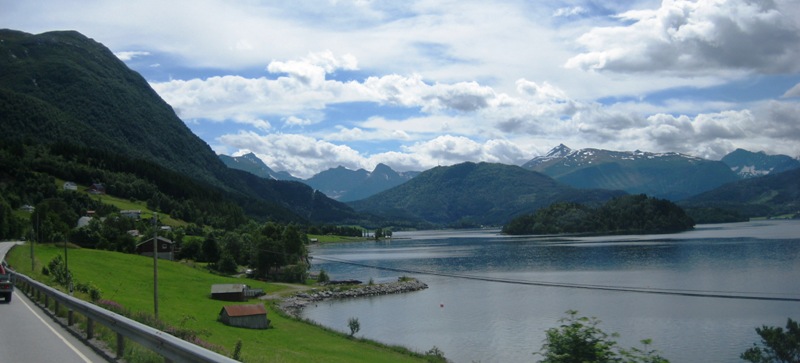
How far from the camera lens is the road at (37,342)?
12742 millimetres

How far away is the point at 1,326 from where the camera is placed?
701 inches

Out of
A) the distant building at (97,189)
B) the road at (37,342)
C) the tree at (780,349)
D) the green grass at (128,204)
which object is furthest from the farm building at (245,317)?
the distant building at (97,189)

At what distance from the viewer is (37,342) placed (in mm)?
14742

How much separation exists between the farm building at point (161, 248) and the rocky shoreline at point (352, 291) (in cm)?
3315

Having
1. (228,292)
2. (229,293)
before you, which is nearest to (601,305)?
(229,293)

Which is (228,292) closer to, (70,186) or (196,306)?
(196,306)

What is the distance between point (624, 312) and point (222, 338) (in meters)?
35.1

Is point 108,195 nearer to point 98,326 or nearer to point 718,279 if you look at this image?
point 718,279

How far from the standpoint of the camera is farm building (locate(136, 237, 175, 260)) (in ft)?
331

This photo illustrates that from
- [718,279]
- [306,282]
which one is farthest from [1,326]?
[306,282]

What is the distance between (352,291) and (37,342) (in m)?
71.3

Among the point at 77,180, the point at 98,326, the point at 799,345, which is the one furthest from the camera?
the point at 77,180

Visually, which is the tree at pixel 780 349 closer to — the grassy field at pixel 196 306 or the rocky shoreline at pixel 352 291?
the grassy field at pixel 196 306

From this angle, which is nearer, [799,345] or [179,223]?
[799,345]
